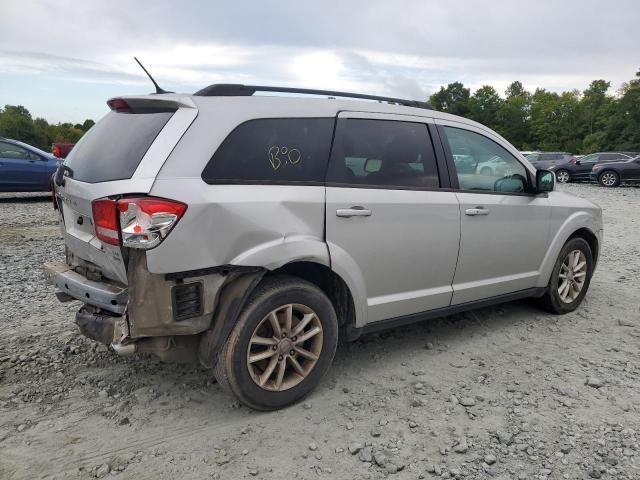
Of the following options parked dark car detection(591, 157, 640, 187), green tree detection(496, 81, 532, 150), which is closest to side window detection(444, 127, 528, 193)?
parked dark car detection(591, 157, 640, 187)

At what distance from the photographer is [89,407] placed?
3.16 metres

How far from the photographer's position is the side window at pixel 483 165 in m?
4.01

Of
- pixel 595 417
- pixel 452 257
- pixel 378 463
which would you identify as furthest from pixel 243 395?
pixel 595 417

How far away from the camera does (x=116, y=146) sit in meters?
3.02

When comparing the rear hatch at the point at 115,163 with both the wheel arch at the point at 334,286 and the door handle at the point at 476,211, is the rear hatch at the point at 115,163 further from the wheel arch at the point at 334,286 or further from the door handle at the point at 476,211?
the door handle at the point at 476,211

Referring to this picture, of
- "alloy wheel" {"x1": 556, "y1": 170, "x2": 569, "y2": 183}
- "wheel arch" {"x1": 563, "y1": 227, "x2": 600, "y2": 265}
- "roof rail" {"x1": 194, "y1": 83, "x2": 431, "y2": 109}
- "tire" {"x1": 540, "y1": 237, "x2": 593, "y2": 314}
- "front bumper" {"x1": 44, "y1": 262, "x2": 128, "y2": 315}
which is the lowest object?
"alloy wheel" {"x1": 556, "y1": 170, "x2": 569, "y2": 183}

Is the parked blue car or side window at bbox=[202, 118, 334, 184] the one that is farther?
the parked blue car

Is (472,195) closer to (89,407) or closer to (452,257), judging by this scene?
(452,257)

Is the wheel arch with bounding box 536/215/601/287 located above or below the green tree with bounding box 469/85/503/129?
below

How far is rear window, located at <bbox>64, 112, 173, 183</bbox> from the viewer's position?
2.84 meters

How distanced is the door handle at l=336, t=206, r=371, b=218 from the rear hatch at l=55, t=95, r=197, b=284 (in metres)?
1.02

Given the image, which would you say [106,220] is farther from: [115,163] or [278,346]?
[278,346]

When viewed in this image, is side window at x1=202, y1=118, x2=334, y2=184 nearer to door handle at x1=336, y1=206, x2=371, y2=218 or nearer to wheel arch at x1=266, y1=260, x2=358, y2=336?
door handle at x1=336, y1=206, x2=371, y2=218

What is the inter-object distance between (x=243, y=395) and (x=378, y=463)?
0.84m
